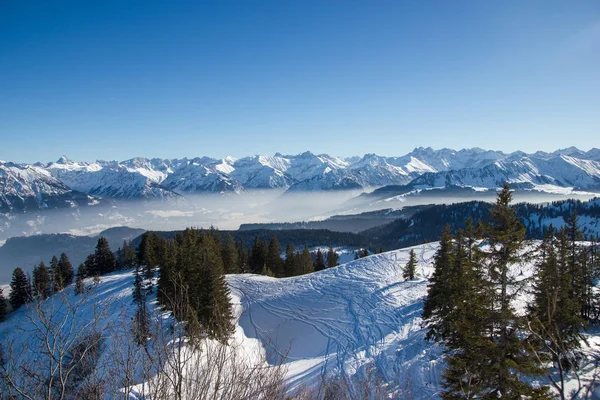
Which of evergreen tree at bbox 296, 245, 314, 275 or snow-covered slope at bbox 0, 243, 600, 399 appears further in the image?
evergreen tree at bbox 296, 245, 314, 275

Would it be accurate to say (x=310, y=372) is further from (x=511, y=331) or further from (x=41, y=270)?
(x=41, y=270)

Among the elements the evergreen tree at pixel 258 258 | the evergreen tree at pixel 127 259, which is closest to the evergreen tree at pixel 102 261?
the evergreen tree at pixel 127 259

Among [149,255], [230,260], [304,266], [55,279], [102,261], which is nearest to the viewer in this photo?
[55,279]

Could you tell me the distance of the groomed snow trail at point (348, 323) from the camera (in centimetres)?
2062

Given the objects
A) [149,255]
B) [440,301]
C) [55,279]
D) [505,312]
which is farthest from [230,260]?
[505,312]

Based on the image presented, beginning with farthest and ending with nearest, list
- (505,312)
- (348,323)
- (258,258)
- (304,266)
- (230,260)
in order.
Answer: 1. (258,258)
2. (304,266)
3. (230,260)
4. (348,323)
5. (505,312)

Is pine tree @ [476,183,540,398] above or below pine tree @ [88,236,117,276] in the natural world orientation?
above

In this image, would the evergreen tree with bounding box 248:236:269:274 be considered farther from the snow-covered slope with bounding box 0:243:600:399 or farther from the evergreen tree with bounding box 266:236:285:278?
the snow-covered slope with bounding box 0:243:600:399

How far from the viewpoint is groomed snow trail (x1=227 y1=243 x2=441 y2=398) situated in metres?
20.6

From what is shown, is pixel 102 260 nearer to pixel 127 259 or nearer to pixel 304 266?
pixel 127 259

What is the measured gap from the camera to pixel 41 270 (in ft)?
172

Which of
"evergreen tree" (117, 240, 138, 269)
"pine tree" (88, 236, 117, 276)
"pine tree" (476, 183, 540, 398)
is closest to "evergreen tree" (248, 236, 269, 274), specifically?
"evergreen tree" (117, 240, 138, 269)

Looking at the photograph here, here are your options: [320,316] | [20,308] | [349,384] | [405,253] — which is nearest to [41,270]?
[20,308]

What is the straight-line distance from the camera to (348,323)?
29797 mm
